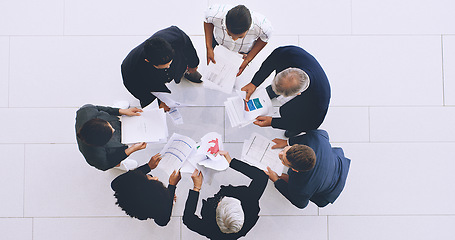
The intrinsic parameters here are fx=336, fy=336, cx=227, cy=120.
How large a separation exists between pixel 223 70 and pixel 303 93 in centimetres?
60

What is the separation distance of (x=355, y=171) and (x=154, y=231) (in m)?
1.64

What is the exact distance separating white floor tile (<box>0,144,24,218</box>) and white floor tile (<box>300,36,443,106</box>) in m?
2.41

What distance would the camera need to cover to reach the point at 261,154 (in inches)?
96.0

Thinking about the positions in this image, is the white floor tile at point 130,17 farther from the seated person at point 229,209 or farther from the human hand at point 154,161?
the seated person at point 229,209

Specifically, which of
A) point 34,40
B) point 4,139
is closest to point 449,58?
point 34,40

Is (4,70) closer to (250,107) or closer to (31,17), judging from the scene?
(31,17)

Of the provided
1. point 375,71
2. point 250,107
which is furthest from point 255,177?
point 375,71

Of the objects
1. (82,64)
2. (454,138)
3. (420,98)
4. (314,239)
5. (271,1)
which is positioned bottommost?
(314,239)

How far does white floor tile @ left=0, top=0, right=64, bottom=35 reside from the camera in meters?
2.67

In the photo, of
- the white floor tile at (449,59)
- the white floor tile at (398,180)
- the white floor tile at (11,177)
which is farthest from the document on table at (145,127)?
the white floor tile at (449,59)

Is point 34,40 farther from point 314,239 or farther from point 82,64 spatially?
point 314,239

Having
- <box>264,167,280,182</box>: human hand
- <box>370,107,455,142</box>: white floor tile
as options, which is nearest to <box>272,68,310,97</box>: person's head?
<box>264,167,280,182</box>: human hand

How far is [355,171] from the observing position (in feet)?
8.65

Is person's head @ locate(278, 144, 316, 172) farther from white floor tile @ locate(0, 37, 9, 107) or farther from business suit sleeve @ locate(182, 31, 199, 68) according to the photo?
white floor tile @ locate(0, 37, 9, 107)
